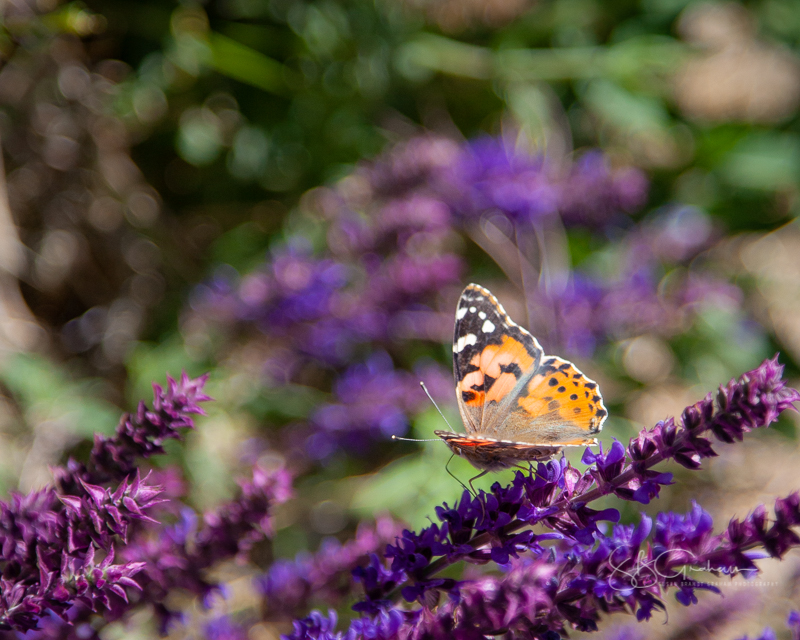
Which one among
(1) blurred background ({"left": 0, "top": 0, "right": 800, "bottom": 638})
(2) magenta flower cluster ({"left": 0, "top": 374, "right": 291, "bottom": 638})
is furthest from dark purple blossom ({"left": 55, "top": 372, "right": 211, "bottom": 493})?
(1) blurred background ({"left": 0, "top": 0, "right": 800, "bottom": 638})

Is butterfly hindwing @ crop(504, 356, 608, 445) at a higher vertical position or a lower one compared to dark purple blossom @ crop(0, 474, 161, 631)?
higher

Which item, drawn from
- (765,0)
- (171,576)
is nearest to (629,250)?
(765,0)

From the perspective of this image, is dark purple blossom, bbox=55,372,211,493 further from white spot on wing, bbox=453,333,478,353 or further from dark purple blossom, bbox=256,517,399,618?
white spot on wing, bbox=453,333,478,353

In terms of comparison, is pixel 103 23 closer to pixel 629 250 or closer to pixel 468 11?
pixel 468 11

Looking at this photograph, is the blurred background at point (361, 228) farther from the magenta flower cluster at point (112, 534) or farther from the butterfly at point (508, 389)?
the magenta flower cluster at point (112, 534)

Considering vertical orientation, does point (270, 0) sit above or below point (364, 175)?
above

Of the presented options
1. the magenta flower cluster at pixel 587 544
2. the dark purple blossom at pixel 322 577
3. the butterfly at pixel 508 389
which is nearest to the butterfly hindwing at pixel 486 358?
the butterfly at pixel 508 389

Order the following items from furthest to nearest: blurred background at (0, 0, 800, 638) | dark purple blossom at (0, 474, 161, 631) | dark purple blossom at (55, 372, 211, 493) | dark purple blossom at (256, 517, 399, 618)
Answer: blurred background at (0, 0, 800, 638) → dark purple blossom at (256, 517, 399, 618) → dark purple blossom at (55, 372, 211, 493) → dark purple blossom at (0, 474, 161, 631)
